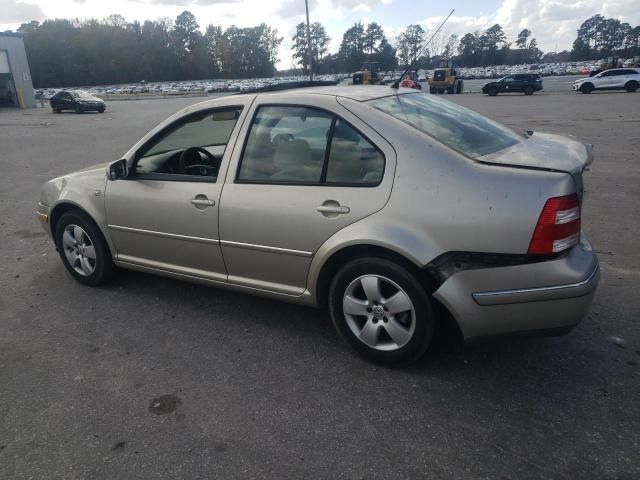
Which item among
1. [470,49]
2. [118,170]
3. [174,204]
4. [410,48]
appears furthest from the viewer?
[470,49]

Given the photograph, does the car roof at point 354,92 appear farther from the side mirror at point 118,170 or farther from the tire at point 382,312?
the side mirror at point 118,170

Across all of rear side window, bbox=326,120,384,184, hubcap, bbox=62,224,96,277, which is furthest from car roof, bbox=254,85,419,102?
hubcap, bbox=62,224,96,277

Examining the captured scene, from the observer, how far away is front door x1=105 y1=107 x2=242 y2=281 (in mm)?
3604

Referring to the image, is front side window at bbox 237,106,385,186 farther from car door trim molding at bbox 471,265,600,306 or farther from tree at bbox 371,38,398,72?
tree at bbox 371,38,398,72

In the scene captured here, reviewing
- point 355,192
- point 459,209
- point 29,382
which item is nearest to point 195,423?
point 29,382

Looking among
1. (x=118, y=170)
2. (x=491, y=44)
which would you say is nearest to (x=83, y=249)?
(x=118, y=170)

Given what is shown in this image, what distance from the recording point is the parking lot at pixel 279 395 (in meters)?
2.39

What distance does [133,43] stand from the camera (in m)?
110

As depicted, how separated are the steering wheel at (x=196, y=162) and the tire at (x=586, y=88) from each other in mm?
33533

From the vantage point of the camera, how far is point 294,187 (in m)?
3.23

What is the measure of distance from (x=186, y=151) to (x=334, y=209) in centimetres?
179

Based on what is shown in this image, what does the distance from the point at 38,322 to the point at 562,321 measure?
3694 mm

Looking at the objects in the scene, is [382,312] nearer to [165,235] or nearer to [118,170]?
[165,235]

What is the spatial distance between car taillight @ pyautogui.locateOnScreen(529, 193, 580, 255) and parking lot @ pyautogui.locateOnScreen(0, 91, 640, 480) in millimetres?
622
